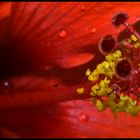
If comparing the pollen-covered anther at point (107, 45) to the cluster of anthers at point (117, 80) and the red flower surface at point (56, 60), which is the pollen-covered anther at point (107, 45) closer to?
the cluster of anthers at point (117, 80)

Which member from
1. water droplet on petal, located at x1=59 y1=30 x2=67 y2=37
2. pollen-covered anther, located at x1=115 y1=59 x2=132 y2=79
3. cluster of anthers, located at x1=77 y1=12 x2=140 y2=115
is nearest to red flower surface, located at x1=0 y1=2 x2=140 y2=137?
water droplet on petal, located at x1=59 y1=30 x2=67 y2=37

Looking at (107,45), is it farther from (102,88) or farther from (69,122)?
(69,122)

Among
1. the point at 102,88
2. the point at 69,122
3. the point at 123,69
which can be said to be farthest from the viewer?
the point at 69,122

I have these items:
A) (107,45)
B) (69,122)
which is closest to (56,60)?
(69,122)

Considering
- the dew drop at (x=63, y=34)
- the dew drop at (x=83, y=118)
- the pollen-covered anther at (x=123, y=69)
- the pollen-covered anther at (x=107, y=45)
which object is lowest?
the pollen-covered anther at (x=123, y=69)

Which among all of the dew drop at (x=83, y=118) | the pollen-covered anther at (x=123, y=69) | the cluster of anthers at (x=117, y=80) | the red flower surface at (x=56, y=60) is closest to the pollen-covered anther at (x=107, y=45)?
the cluster of anthers at (x=117, y=80)

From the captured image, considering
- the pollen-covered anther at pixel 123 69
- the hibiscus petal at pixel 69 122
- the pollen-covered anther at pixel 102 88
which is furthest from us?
the hibiscus petal at pixel 69 122

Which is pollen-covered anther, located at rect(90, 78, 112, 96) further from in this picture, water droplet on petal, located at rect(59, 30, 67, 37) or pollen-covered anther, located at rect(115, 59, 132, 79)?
water droplet on petal, located at rect(59, 30, 67, 37)
